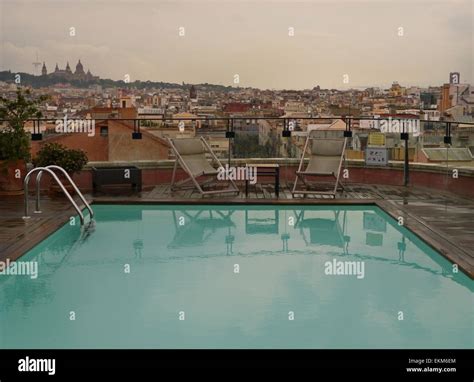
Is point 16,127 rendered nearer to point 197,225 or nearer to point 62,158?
point 62,158

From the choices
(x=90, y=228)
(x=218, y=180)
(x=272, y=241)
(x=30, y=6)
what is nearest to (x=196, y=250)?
(x=272, y=241)

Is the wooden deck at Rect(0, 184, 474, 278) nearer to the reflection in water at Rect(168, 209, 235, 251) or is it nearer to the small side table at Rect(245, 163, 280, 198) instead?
the small side table at Rect(245, 163, 280, 198)

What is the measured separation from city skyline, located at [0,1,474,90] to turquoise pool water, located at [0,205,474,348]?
13.0ft

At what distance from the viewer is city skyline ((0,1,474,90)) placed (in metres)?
10.9

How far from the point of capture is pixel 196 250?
6535 millimetres

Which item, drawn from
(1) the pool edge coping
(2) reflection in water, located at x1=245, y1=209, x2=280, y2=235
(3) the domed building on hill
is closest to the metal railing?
(3) the domed building on hill

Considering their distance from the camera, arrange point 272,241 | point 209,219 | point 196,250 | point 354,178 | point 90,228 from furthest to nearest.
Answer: point 354,178 < point 209,219 < point 90,228 < point 272,241 < point 196,250

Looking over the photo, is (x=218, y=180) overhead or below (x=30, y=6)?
below

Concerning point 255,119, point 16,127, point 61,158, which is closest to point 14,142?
point 16,127

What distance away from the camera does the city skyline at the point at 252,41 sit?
35.7 ft

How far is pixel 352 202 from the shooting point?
8.74 meters
